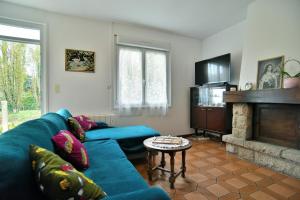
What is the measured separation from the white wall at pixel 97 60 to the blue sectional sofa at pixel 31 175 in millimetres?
1541

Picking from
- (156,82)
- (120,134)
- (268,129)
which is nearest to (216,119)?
(268,129)

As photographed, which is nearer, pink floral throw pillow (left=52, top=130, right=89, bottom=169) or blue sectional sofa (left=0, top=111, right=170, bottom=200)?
blue sectional sofa (left=0, top=111, right=170, bottom=200)

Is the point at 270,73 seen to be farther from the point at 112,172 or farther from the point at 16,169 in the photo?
the point at 16,169

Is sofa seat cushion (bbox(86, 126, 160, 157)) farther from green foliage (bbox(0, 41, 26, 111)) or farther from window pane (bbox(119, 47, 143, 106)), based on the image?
green foliage (bbox(0, 41, 26, 111))

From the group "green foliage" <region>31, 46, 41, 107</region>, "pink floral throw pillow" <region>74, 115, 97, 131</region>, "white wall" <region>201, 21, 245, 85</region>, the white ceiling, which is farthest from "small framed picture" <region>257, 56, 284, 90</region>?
"green foliage" <region>31, 46, 41, 107</region>

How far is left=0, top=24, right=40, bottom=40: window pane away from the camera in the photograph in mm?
2879

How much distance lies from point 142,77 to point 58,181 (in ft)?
10.6

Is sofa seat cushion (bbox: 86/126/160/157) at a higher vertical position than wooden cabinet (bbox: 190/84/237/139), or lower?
lower

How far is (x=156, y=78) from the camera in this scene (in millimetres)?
3996

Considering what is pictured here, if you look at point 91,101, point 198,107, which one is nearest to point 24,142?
point 91,101

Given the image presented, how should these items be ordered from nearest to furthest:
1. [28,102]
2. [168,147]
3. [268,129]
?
[168,147]
[268,129]
[28,102]

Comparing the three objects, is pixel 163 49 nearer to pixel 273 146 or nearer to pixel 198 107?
pixel 198 107

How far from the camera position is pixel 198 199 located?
5.78 ft

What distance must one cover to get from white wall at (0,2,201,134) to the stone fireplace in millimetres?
1629
